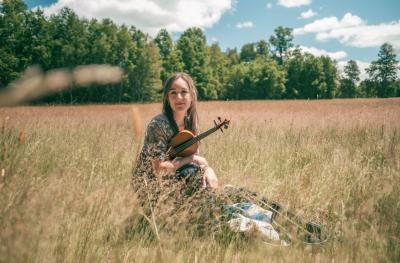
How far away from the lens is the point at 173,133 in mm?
2984

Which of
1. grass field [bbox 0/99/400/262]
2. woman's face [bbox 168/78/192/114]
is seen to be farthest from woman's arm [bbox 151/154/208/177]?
woman's face [bbox 168/78/192/114]

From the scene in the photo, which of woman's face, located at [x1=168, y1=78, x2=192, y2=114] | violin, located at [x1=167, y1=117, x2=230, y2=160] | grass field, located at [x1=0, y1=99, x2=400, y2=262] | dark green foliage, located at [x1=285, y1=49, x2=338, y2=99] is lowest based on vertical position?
grass field, located at [x1=0, y1=99, x2=400, y2=262]

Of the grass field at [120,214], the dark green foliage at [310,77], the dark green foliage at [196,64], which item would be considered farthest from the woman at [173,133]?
the dark green foliage at [310,77]

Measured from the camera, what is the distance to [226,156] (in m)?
4.64

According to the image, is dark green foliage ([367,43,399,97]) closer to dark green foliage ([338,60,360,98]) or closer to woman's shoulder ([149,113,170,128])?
dark green foliage ([338,60,360,98])

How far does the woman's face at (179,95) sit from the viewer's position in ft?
9.91

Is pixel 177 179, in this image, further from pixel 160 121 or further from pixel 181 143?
pixel 160 121

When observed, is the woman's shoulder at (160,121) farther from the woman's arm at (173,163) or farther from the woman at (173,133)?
the woman's arm at (173,163)

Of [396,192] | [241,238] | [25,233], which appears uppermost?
[25,233]

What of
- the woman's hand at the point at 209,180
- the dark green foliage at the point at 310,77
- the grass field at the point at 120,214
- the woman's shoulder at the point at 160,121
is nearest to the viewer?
the grass field at the point at 120,214

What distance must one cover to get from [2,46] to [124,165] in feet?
9.57

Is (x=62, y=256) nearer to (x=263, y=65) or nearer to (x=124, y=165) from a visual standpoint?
(x=124, y=165)

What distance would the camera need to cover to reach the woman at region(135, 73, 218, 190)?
2596mm

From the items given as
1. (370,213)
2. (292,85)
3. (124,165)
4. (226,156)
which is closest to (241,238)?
(370,213)
